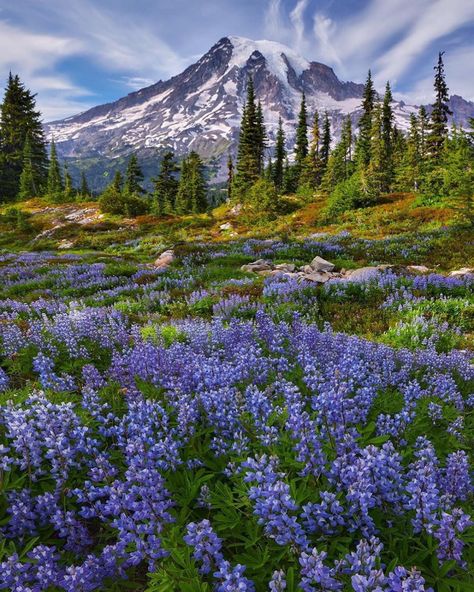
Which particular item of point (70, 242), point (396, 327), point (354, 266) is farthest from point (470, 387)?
point (70, 242)

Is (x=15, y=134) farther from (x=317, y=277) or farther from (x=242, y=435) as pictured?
(x=242, y=435)

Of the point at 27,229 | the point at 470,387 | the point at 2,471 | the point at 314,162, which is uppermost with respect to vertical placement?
the point at 314,162

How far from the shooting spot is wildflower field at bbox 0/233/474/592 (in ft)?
7.55

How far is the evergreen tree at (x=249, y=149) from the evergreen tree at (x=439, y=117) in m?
23.9

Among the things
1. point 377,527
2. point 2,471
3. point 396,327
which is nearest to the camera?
point 377,527

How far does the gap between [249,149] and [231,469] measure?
221 feet

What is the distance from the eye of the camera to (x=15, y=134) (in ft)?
253

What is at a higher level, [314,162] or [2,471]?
[314,162]

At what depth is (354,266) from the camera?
15.6 meters

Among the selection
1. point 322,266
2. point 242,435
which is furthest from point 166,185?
point 242,435

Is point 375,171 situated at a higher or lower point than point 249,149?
lower

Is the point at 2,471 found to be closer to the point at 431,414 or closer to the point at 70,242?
the point at 431,414

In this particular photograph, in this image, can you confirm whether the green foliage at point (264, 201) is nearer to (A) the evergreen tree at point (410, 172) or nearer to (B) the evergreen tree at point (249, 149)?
(B) the evergreen tree at point (249, 149)

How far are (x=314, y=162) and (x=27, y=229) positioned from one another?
50015 millimetres
